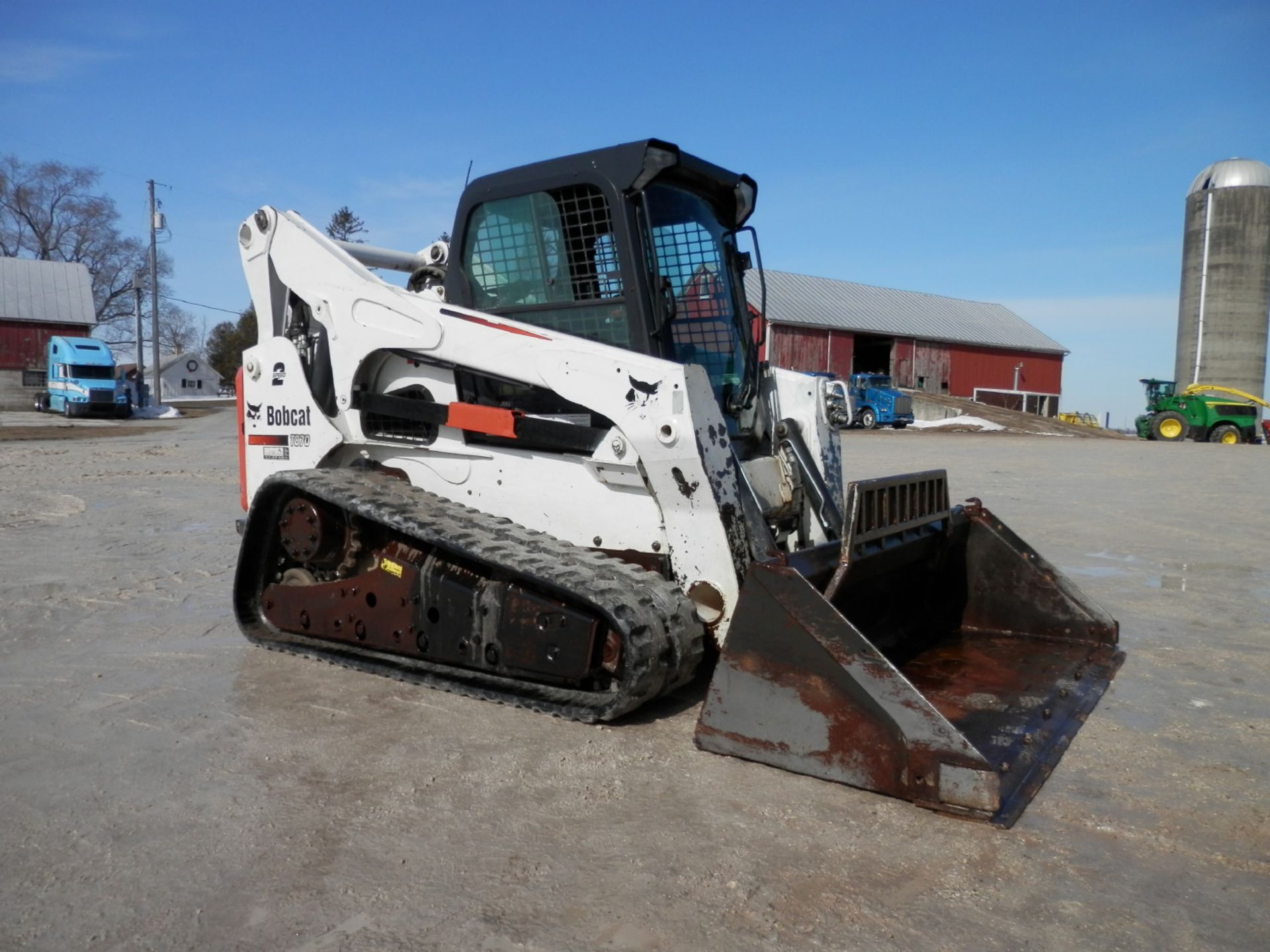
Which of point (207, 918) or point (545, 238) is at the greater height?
point (545, 238)

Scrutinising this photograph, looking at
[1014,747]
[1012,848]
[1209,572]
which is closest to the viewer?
[1012,848]

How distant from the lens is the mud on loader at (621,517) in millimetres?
3549

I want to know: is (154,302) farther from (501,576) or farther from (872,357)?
(501,576)

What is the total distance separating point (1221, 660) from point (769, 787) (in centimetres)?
311

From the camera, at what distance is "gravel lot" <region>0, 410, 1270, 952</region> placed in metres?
2.54

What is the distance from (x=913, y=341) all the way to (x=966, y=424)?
13.0m

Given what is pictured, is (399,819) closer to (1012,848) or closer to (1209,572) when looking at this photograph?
(1012,848)

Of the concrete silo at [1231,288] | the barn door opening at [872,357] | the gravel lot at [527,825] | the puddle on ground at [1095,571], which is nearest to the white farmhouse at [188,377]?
the barn door opening at [872,357]

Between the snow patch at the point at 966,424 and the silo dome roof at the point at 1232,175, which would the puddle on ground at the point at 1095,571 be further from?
the silo dome roof at the point at 1232,175

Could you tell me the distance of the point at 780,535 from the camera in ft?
16.5

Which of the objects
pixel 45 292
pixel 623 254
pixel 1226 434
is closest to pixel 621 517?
pixel 623 254

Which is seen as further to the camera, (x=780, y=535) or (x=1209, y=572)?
(x=1209, y=572)

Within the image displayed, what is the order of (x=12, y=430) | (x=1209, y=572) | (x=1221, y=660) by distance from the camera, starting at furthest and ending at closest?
1. (x=12, y=430)
2. (x=1209, y=572)
3. (x=1221, y=660)

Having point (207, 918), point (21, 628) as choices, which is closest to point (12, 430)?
point (21, 628)
